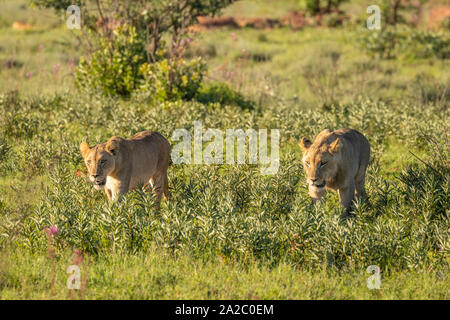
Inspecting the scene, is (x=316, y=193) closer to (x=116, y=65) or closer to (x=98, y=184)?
(x=98, y=184)

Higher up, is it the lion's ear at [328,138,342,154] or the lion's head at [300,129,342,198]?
the lion's ear at [328,138,342,154]

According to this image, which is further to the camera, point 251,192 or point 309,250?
point 251,192

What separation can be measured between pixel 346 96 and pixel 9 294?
44.1ft

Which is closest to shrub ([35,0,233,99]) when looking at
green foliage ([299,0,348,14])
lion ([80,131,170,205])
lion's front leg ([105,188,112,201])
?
lion ([80,131,170,205])

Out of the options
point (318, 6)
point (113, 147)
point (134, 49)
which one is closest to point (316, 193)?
point (113, 147)

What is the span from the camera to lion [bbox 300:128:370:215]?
684 cm

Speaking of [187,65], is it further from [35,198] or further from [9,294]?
[9,294]

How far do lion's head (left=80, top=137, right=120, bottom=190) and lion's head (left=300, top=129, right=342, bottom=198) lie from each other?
2.35 m

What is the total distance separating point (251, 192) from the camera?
25.9ft

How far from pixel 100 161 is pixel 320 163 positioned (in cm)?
267

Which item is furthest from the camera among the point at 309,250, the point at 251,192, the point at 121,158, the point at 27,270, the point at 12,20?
the point at 12,20

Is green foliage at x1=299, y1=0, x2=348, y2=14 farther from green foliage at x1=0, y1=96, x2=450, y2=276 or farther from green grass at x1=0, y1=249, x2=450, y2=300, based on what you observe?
green grass at x1=0, y1=249, x2=450, y2=300

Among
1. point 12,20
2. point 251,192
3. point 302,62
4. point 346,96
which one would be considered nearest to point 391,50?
point 302,62

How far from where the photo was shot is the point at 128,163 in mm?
7215
